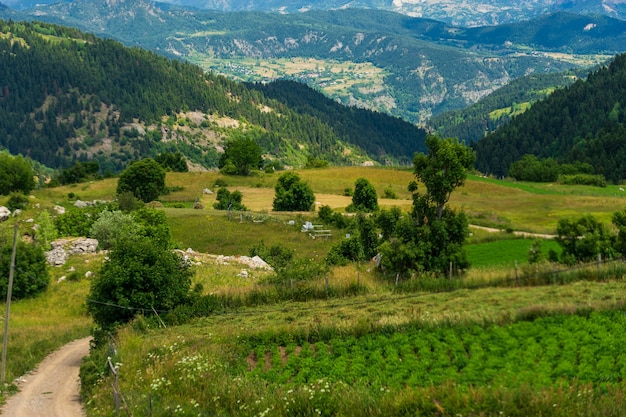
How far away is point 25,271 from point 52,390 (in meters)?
32.7

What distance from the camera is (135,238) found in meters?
52.5

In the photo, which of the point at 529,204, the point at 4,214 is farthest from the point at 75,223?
the point at 529,204

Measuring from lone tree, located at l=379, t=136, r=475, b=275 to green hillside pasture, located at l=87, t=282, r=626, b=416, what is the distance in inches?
359

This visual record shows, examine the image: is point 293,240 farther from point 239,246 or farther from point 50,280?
point 50,280

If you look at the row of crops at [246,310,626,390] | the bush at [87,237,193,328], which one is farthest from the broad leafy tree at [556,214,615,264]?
the bush at [87,237,193,328]

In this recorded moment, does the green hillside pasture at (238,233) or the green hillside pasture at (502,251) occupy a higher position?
the green hillside pasture at (502,251)

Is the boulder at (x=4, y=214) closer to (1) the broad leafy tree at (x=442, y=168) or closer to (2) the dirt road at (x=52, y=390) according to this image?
Result: (2) the dirt road at (x=52, y=390)

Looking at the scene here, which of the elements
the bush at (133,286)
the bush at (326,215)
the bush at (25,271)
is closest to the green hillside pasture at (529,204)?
the bush at (326,215)

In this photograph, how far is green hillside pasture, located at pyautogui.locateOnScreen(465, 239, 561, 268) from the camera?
216ft

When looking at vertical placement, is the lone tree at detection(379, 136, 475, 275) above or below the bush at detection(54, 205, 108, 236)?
above

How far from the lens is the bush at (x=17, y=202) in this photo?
4805 inches

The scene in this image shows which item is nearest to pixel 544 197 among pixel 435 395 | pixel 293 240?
pixel 293 240

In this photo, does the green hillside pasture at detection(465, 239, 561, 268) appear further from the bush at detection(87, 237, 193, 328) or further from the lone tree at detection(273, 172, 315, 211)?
the lone tree at detection(273, 172, 315, 211)

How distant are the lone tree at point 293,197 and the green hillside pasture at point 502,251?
213 ft
